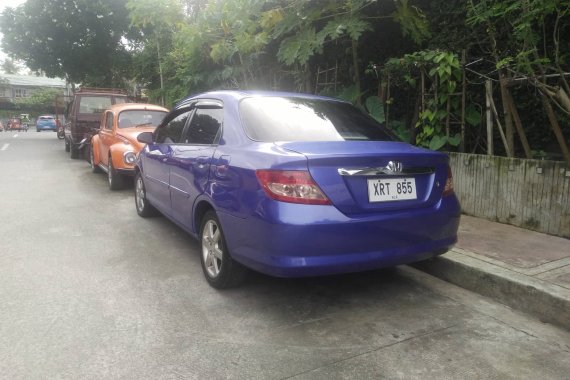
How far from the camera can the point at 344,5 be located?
6.34 meters

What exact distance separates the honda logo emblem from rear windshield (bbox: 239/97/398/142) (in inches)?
21.0

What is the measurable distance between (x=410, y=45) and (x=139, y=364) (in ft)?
19.3

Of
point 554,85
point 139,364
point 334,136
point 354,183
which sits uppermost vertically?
point 554,85

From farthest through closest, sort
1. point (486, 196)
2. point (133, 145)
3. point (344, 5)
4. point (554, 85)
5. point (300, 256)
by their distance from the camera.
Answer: point (133, 145), point (344, 5), point (486, 196), point (554, 85), point (300, 256)

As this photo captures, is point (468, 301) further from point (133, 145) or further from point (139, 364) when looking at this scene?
point (133, 145)

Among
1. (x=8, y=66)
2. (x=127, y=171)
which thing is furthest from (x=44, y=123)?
(x=8, y=66)

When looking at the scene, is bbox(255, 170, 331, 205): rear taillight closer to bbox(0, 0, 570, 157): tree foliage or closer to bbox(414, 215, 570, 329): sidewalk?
bbox(414, 215, 570, 329): sidewalk

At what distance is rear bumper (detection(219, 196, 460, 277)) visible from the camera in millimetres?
2789

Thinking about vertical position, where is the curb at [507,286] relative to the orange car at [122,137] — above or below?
below

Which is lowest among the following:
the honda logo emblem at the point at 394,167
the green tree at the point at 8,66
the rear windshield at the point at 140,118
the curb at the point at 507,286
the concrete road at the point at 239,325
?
the concrete road at the point at 239,325

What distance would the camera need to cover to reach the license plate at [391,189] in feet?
9.71

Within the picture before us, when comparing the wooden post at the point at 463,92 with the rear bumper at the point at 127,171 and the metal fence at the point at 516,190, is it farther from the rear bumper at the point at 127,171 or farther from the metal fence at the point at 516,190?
the rear bumper at the point at 127,171

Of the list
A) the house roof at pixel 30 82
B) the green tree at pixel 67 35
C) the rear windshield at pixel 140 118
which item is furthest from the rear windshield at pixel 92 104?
the house roof at pixel 30 82

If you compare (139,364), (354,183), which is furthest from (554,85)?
(139,364)
